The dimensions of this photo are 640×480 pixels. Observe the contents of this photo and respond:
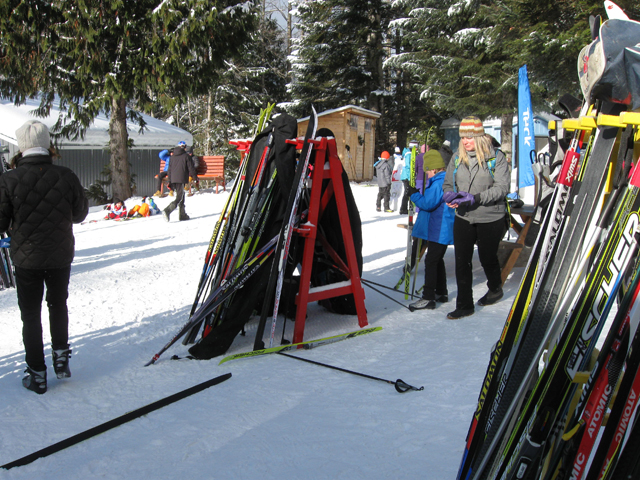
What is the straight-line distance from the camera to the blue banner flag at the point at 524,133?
6941mm

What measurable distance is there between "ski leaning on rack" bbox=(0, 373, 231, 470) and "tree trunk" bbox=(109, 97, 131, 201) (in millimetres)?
15867

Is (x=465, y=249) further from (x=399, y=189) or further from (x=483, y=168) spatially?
(x=399, y=189)

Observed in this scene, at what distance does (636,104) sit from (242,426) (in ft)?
8.02

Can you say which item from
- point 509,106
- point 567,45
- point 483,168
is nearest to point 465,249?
point 483,168

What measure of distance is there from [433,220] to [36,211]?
345 cm

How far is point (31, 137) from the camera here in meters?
3.46

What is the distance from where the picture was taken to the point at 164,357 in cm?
403

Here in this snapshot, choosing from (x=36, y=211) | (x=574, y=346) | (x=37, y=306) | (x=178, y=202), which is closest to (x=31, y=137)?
(x=36, y=211)

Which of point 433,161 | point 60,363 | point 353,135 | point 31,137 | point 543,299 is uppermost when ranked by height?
point 353,135

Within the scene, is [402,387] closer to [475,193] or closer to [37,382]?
[475,193]

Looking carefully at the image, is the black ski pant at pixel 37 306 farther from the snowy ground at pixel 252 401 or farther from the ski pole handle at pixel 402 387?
the ski pole handle at pixel 402 387

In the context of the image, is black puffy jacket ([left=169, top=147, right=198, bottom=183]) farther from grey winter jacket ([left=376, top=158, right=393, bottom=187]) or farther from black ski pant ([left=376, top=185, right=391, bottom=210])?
black ski pant ([left=376, top=185, right=391, bottom=210])

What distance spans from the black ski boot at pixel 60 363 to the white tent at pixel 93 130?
564 inches

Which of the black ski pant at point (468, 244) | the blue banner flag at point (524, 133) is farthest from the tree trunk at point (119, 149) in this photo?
the black ski pant at point (468, 244)
